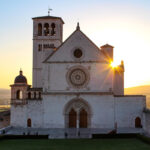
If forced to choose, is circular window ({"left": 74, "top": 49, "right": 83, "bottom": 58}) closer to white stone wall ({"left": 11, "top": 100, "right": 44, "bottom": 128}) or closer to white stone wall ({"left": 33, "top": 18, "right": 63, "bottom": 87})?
white stone wall ({"left": 11, "top": 100, "right": 44, "bottom": 128})

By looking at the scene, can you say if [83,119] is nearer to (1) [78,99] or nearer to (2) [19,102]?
(1) [78,99]

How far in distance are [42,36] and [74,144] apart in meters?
26.6

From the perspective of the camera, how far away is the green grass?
29188 millimetres

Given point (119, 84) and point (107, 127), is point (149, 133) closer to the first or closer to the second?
point (107, 127)

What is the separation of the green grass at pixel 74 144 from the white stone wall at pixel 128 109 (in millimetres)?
8723

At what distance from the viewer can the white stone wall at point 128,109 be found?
42938mm

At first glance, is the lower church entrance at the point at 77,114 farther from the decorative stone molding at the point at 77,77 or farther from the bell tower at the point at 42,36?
the bell tower at the point at 42,36

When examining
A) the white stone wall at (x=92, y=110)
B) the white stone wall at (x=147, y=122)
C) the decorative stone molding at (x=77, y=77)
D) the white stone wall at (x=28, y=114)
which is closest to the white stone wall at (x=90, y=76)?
the decorative stone molding at (x=77, y=77)

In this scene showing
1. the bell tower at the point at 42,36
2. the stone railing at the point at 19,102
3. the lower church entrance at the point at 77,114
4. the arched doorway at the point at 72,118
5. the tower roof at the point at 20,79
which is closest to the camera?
the lower church entrance at the point at 77,114

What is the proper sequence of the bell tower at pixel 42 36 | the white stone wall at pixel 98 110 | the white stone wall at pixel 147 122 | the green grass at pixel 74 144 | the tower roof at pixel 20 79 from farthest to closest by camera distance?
the bell tower at pixel 42 36, the tower roof at pixel 20 79, the white stone wall at pixel 98 110, the white stone wall at pixel 147 122, the green grass at pixel 74 144

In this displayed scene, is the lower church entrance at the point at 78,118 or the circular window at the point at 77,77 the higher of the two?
the circular window at the point at 77,77

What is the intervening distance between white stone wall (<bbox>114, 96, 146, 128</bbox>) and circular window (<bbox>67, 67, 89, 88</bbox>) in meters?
5.36

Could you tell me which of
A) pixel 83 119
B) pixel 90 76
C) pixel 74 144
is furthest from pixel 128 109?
pixel 74 144

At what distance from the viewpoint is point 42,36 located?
53.3 meters
